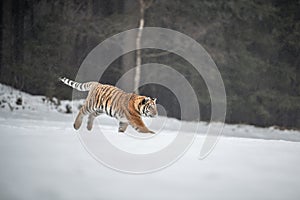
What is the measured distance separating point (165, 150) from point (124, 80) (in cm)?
719

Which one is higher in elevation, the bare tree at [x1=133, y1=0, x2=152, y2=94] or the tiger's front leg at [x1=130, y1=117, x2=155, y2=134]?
the bare tree at [x1=133, y1=0, x2=152, y2=94]

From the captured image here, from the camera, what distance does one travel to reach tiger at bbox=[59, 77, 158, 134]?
15.4 feet

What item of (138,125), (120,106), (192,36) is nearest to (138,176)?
(138,125)

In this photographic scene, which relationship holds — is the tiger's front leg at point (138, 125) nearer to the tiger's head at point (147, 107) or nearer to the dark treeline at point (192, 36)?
the tiger's head at point (147, 107)

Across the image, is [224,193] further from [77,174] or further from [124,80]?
[124,80]

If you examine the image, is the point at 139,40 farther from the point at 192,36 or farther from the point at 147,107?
the point at 147,107

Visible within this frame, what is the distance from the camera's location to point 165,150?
150 inches

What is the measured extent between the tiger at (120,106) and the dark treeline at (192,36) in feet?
A: 18.5

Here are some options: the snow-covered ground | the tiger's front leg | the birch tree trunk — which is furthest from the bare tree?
the snow-covered ground

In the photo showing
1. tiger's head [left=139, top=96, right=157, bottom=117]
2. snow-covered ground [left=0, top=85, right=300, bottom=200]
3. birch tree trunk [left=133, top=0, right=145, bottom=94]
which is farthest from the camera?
birch tree trunk [left=133, top=0, right=145, bottom=94]

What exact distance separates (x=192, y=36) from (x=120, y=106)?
23.5 ft

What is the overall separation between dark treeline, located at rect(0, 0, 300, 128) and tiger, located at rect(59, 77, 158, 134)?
18.5 ft

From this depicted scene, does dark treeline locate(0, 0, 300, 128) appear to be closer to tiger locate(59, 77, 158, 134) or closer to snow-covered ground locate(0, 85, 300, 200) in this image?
tiger locate(59, 77, 158, 134)

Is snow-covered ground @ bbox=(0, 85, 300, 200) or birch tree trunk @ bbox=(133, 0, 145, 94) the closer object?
snow-covered ground @ bbox=(0, 85, 300, 200)
